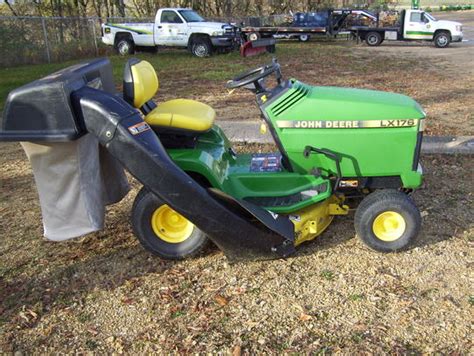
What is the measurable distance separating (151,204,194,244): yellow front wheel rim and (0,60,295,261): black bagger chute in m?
0.47

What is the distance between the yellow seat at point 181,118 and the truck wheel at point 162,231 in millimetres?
467

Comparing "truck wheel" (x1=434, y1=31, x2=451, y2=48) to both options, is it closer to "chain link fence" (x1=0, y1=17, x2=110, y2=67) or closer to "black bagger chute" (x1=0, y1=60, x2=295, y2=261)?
"chain link fence" (x1=0, y1=17, x2=110, y2=67)

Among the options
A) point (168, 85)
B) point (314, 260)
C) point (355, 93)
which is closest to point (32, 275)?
point (314, 260)

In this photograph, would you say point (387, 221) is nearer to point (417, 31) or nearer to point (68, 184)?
point (68, 184)

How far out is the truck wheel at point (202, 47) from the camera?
55.3 ft

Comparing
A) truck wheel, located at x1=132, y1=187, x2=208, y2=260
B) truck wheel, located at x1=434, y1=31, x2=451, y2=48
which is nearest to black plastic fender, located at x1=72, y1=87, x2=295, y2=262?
truck wheel, located at x1=132, y1=187, x2=208, y2=260

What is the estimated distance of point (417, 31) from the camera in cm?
1998

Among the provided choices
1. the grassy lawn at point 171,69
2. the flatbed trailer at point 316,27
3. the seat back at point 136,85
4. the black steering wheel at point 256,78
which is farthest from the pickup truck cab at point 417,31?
the seat back at point 136,85

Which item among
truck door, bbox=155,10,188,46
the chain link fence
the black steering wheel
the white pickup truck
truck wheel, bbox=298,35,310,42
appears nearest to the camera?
the black steering wheel

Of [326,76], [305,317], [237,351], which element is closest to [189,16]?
[326,76]

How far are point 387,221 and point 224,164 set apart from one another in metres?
1.20

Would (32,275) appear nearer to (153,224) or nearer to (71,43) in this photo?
(153,224)

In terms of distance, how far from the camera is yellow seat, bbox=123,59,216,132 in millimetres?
3201

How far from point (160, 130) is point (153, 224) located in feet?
2.12
